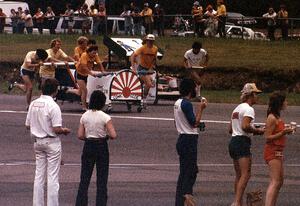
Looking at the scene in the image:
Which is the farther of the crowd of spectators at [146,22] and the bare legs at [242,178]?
the crowd of spectators at [146,22]

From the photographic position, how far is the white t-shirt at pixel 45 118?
1342 centimetres

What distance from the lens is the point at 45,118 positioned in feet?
44.1

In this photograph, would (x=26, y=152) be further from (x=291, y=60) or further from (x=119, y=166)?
(x=291, y=60)

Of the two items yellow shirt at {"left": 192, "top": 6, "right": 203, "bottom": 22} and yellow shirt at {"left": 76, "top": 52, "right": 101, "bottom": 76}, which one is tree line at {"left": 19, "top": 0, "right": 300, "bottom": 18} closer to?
yellow shirt at {"left": 192, "top": 6, "right": 203, "bottom": 22}

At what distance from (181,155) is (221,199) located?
4.30ft

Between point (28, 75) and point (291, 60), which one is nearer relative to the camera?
point (28, 75)

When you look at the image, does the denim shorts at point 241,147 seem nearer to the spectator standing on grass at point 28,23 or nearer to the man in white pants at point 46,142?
the man in white pants at point 46,142

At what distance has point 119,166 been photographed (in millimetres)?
18328

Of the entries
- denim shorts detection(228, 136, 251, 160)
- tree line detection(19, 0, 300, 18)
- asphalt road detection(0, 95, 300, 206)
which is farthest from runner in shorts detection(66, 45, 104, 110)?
tree line detection(19, 0, 300, 18)

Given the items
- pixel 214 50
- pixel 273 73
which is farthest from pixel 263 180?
pixel 214 50

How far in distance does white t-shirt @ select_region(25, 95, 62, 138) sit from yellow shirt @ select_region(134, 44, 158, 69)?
598 inches

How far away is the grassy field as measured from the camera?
131 ft

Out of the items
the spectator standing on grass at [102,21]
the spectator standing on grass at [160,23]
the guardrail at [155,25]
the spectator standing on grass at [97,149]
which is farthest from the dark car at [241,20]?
the spectator standing on grass at [97,149]

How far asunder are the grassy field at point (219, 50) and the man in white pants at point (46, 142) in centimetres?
2575
